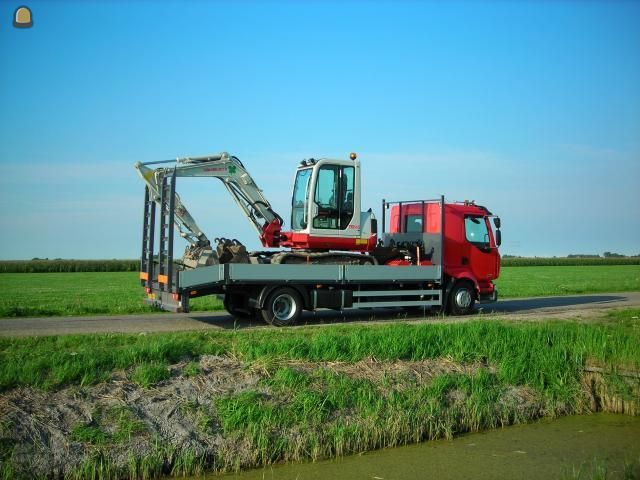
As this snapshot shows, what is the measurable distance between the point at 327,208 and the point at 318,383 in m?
7.23

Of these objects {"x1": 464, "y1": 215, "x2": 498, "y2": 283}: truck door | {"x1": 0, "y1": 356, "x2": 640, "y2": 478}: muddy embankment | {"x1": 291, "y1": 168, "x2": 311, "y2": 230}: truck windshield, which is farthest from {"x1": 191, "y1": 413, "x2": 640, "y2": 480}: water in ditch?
{"x1": 464, "y1": 215, "x2": 498, "y2": 283}: truck door

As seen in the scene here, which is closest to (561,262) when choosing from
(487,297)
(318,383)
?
(487,297)

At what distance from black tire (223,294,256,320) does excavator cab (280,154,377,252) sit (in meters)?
1.88

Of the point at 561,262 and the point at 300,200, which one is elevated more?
the point at 300,200

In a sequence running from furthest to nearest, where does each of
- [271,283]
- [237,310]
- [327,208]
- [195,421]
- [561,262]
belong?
[561,262]
[237,310]
[327,208]
[271,283]
[195,421]

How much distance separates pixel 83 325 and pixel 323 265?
5.55 metres

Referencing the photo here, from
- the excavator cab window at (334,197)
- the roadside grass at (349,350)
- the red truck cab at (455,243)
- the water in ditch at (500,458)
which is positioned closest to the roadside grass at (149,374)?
the roadside grass at (349,350)

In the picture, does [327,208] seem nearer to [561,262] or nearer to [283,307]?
[283,307]

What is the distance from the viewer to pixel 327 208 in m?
16.8

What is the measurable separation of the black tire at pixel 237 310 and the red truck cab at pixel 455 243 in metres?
4.16

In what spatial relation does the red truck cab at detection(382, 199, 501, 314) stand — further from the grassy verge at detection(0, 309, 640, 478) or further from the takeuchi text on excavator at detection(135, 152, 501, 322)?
the grassy verge at detection(0, 309, 640, 478)

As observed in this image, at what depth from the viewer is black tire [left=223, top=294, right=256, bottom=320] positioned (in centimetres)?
1653

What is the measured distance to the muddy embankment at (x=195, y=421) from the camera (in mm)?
8039

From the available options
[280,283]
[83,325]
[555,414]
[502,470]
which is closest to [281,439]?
[502,470]
